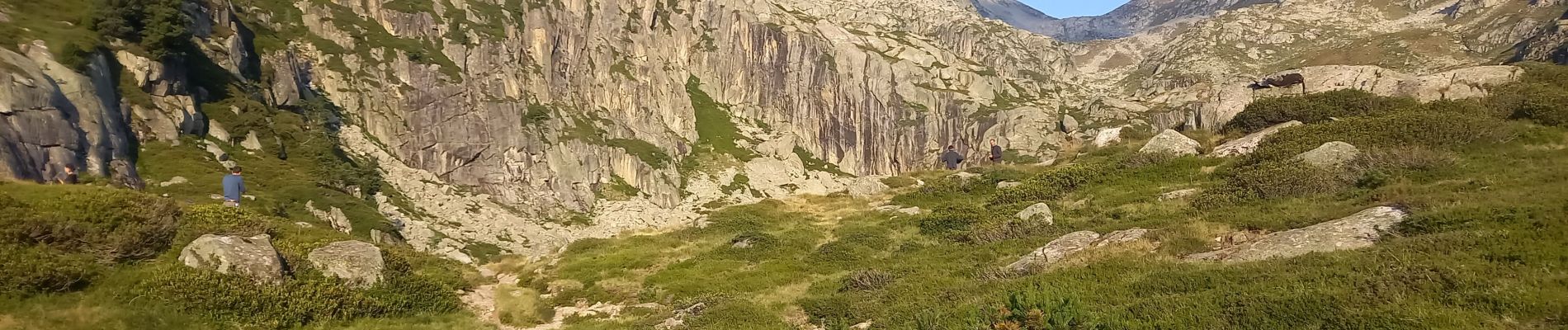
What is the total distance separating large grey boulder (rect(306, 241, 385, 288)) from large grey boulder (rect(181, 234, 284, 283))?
3.92 feet

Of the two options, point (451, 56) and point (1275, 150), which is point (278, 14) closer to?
point (451, 56)

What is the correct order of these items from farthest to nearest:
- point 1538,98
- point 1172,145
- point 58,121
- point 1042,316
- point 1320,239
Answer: point 58,121 → point 1172,145 → point 1538,98 → point 1320,239 → point 1042,316

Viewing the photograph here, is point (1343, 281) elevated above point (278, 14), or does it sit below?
below

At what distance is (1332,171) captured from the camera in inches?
620

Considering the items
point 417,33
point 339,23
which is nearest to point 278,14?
point 339,23

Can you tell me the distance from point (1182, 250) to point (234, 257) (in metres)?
18.3

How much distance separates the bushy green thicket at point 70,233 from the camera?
36.9 ft

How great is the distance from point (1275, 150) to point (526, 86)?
128 meters

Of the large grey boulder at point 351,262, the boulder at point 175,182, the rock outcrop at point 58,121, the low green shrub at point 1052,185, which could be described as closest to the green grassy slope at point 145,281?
the large grey boulder at point 351,262

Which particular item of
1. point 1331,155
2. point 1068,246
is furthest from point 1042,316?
point 1331,155

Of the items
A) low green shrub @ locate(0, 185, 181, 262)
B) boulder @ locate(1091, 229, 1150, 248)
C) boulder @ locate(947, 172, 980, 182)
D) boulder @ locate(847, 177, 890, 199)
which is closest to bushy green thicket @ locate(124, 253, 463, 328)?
low green shrub @ locate(0, 185, 181, 262)

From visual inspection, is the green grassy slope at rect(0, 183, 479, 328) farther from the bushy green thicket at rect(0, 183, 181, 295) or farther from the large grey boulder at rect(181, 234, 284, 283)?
the large grey boulder at rect(181, 234, 284, 283)

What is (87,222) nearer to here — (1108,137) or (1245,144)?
(1245,144)

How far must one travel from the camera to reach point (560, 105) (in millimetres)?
133000
